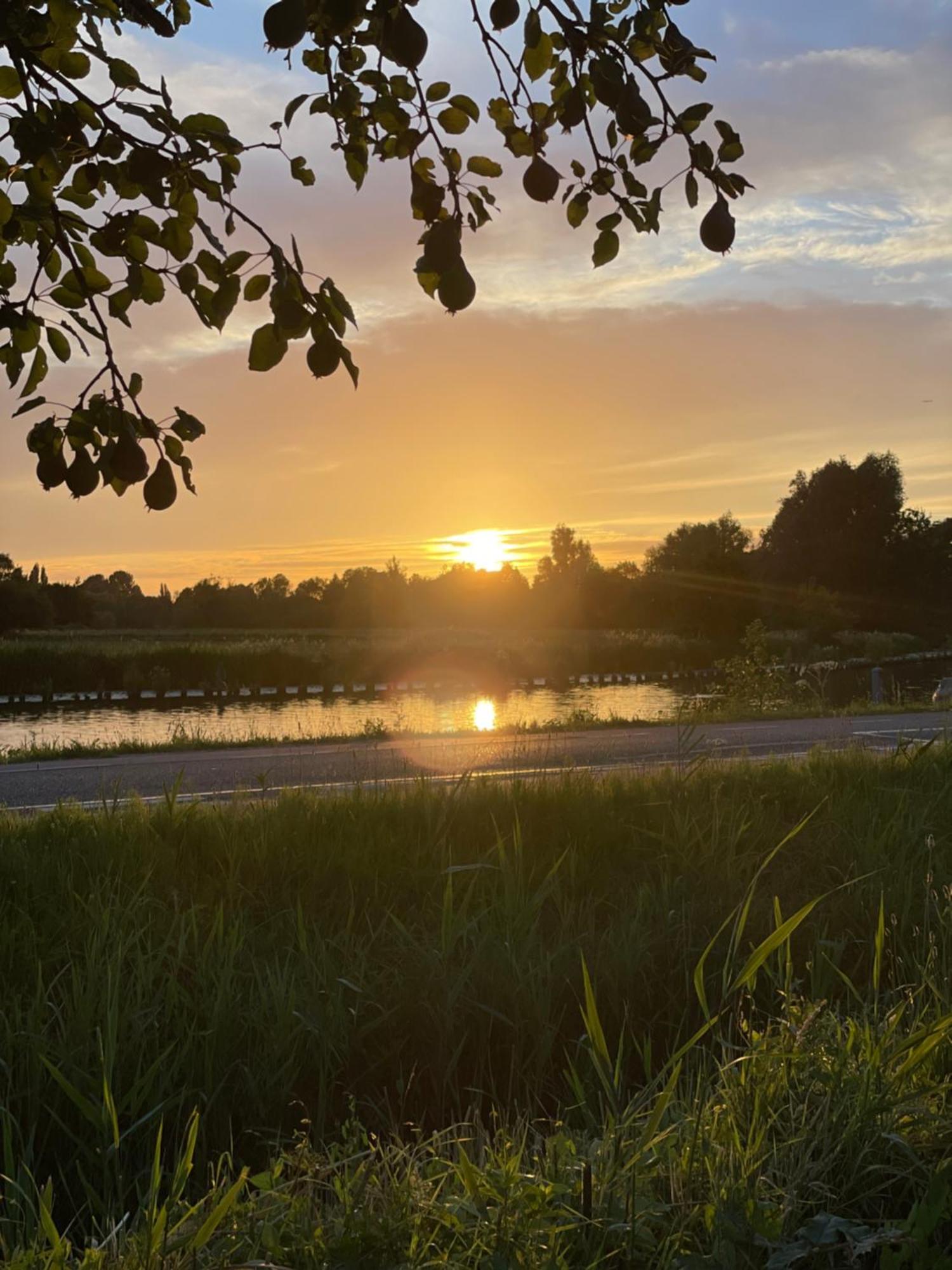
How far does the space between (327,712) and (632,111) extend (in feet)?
82.8

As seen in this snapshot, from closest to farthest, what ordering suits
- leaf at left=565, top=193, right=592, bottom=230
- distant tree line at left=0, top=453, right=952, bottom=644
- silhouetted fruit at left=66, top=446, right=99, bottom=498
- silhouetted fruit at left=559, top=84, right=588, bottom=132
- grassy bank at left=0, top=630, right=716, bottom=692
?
silhouetted fruit at left=559, top=84, right=588, bottom=132 → silhouetted fruit at left=66, top=446, right=99, bottom=498 → leaf at left=565, top=193, right=592, bottom=230 → grassy bank at left=0, top=630, right=716, bottom=692 → distant tree line at left=0, top=453, right=952, bottom=644

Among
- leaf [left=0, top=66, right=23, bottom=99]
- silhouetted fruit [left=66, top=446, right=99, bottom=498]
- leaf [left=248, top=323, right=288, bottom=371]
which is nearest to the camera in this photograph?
leaf [left=248, top=323, right=288, bottom=371]

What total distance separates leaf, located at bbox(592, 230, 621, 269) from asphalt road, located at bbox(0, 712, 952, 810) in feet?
14.5

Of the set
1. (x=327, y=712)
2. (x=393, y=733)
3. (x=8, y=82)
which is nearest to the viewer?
(x=8, y=82)

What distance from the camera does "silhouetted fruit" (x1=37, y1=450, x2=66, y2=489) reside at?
2.83 m

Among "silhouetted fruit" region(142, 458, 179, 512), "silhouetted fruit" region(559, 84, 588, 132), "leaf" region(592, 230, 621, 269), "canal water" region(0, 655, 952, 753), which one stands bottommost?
"canal water" region(0, 655, 952, 753)

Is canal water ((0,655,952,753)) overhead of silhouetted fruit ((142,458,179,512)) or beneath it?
beneath

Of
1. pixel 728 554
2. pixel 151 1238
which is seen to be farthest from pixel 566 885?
pixel 728 554

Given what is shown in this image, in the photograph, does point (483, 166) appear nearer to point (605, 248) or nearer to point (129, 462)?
point (605, 248)

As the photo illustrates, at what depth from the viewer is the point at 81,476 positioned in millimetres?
2848

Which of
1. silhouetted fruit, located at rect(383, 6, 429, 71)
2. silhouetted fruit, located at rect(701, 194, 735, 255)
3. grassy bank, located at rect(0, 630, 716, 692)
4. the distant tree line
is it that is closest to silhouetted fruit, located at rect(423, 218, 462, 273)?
silhouetted fruit, located at rect(383, 6, 429, 71)

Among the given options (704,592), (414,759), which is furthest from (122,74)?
(704,592)

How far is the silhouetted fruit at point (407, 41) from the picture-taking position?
6.73 feet

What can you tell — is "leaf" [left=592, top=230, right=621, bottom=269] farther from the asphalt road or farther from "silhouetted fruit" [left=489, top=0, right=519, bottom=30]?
the asphalt road
